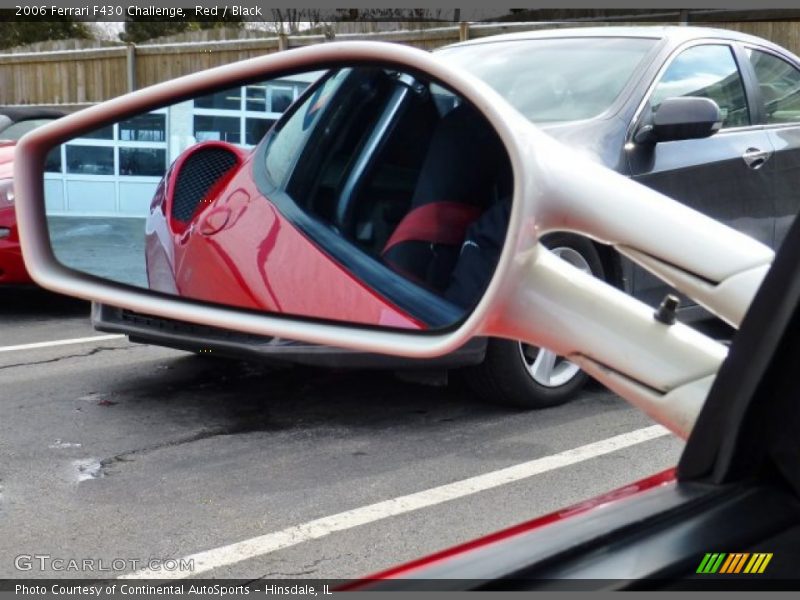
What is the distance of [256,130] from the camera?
166cm

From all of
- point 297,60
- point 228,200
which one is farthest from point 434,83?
point 228,200

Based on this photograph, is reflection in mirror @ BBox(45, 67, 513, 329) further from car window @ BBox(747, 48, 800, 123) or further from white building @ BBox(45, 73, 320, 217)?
car window @ BBox(747, 48, 800, 123)

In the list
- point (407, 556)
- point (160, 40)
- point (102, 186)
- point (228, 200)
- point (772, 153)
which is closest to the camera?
point (228, 200)

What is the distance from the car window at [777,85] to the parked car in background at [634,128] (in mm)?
11

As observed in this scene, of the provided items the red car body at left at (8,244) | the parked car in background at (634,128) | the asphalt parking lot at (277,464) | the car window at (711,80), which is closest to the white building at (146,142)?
the asphalt parking lot at (277,464)

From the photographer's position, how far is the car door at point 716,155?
16.3ft

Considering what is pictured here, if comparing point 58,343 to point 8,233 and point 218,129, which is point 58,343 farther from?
point 218,129

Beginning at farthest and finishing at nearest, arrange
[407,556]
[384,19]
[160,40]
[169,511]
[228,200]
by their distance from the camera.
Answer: [160,40], [384,19], [169,511], [407,556], [228,200]

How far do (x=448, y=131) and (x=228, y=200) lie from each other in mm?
371

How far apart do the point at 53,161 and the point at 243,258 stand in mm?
334

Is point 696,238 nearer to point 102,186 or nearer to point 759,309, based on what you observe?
point 759,309

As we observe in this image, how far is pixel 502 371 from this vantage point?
4.83m

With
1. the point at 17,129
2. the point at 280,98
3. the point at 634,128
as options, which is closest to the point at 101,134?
the point at 280,98

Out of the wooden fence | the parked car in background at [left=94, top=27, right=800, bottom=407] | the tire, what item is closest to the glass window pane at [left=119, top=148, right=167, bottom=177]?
the parked car in background at [left=94, top=27, right=800, bottom=407]
